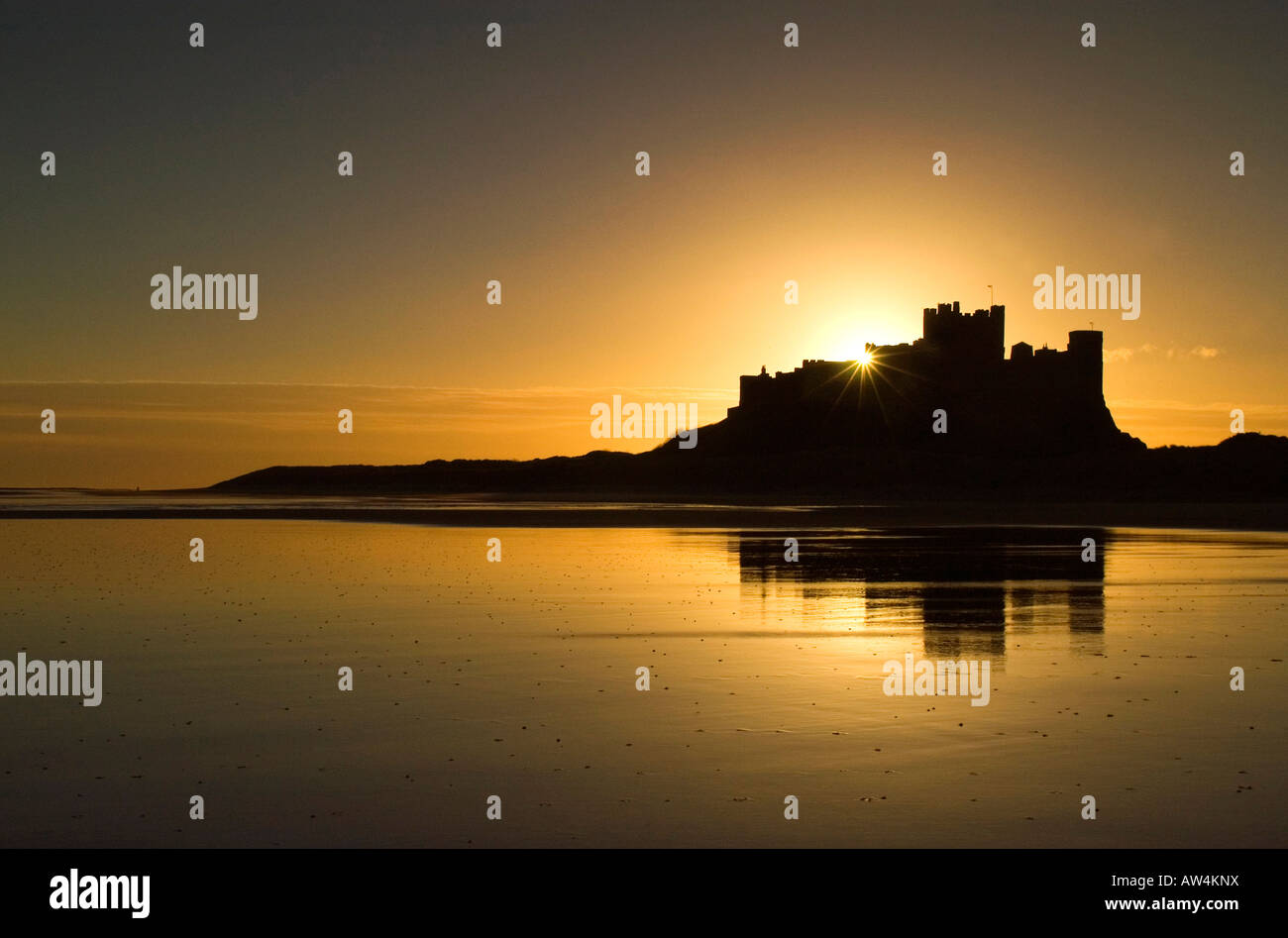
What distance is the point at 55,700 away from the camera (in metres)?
15.9

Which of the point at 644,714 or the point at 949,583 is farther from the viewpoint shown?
the point at 949,583

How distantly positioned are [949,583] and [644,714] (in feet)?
56.8

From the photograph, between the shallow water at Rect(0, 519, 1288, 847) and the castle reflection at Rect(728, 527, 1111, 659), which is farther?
the castle reflection at Rect(728, 527, 1111, 659)

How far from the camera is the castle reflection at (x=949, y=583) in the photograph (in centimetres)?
2203

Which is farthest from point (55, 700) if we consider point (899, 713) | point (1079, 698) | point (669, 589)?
point (669, 589)

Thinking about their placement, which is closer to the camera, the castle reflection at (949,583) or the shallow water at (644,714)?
the shallow water at (644,714)

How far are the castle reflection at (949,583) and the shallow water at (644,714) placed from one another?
0.19 m

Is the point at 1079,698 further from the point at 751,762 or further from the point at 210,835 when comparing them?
the point at 210,835

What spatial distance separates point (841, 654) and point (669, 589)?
10521mm

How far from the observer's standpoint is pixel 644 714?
14930 mm

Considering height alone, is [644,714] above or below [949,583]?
below

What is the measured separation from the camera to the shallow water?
1058 cm

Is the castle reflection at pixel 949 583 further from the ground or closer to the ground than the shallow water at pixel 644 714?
further from the ground

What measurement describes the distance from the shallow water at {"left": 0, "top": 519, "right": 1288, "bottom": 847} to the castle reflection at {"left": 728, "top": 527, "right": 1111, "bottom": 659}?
19 centimetres
